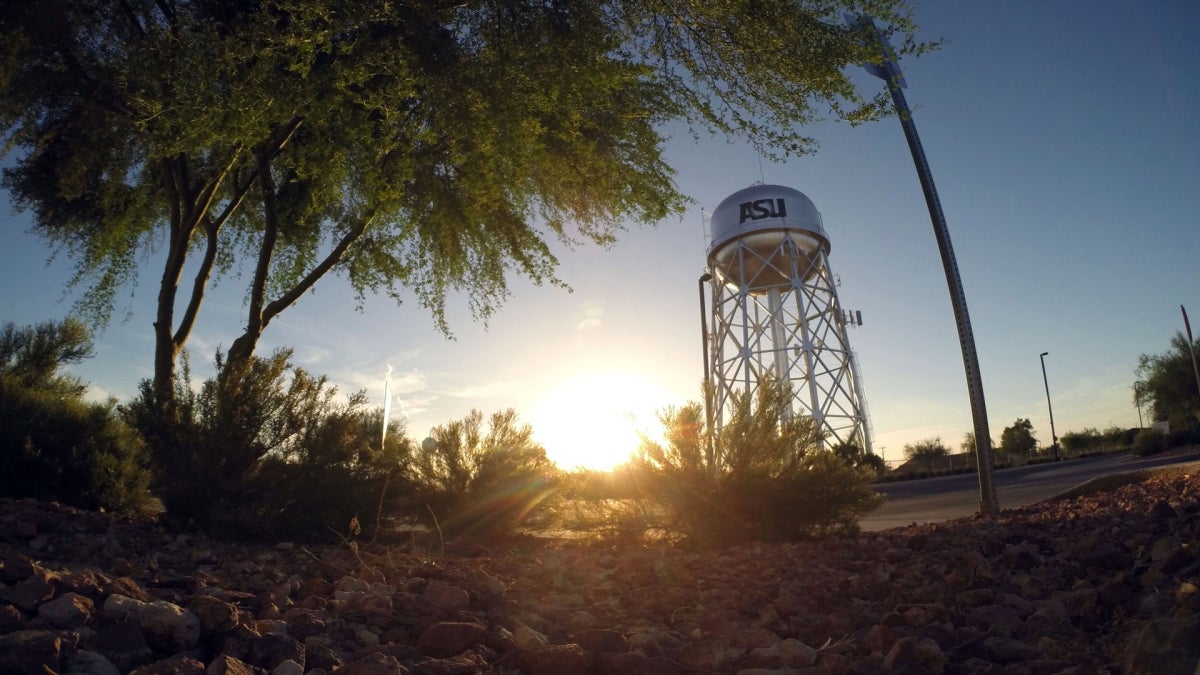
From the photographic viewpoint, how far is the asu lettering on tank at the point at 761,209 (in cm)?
3034

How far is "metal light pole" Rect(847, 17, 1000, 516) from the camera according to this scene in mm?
7720

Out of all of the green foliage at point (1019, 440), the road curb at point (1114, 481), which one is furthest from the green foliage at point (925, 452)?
the road curb at point (1114, 481)

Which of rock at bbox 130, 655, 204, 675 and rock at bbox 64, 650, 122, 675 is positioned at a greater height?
rock at bbox 64, 650, 122, 675

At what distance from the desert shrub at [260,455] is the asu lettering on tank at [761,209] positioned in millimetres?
25110

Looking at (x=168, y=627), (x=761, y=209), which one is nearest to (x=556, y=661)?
(x=168, y=627)

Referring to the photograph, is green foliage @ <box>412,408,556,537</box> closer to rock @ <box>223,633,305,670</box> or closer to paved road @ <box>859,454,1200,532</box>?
paved road @ <box>859,454,1200,532</box>

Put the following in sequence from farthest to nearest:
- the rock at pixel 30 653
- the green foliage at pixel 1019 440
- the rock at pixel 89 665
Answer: the green foliage at pixel 1019 440, the rock at pixel 89 665, the rock at pixel 30 653

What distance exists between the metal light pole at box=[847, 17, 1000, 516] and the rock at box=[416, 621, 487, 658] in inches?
239

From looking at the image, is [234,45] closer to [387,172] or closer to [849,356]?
[387,172]

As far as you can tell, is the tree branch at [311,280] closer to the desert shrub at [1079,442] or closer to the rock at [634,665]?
the rock at [634,665]

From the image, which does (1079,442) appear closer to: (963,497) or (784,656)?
(963,497)

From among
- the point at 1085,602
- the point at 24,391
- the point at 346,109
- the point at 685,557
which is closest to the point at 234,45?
the point at 346,109

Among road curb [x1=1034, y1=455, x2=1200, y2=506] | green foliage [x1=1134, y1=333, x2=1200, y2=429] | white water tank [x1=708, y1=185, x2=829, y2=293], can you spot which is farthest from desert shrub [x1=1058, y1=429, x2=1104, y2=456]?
road curb [x1=1034, y1=455, x2=1200, y2=506]

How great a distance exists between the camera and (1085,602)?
3186mm
